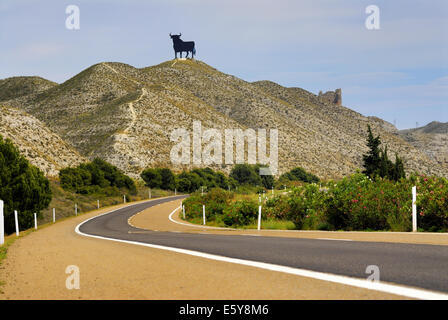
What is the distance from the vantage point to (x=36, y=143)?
64.8 m

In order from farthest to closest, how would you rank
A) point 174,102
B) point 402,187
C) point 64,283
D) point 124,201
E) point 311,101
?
point 311,101 < point 174,102 < point 124,201 < point 402,187 < point 64,283

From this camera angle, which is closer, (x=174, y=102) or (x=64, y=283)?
(x=64, y=283)

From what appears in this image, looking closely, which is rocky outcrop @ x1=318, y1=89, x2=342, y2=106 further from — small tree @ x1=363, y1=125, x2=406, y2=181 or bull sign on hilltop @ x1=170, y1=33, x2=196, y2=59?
small tree @ x1=363, y1=125, x2=406, y2=181

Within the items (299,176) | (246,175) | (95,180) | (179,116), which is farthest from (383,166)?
(179,116)

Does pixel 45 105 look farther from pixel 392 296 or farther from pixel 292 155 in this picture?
pixel 392 296

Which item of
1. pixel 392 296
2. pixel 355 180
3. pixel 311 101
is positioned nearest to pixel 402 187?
pixel 355 180

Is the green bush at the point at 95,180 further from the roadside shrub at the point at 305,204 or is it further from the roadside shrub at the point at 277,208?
the roadside shrub at the point at 305,204

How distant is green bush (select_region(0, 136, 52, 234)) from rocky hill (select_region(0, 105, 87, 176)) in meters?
27.7

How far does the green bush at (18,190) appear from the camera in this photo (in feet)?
96.4

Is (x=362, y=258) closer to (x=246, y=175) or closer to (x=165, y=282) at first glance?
(x=165, y=282)

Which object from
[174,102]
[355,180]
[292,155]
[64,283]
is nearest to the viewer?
[64,283]

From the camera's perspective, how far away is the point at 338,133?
11406 cm
